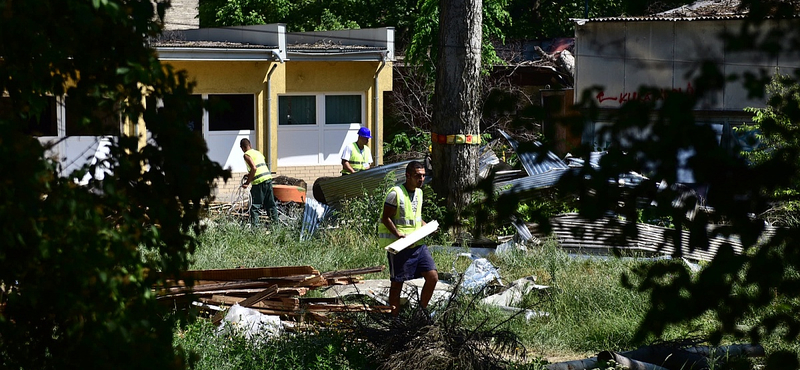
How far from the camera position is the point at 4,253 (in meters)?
2.75

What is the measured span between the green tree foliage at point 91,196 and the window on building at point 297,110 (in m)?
18.5

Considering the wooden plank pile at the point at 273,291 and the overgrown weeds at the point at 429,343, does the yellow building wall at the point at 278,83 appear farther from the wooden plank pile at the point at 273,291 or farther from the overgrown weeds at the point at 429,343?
the overgrown weeds at the point at 429,343

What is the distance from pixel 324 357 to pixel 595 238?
14.3 ft

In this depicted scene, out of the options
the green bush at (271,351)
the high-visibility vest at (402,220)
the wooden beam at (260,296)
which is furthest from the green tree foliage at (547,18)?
the green bush at (271,351)

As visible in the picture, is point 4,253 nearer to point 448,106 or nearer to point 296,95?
point 448,106

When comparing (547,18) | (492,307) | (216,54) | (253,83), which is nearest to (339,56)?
(253,83)

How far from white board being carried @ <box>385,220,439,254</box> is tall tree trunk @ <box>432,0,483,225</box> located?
11.6ft

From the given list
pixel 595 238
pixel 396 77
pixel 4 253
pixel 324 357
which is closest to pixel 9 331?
pixel 4 253

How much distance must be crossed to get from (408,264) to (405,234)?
321 mm

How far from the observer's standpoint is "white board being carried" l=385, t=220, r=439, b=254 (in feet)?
26.5

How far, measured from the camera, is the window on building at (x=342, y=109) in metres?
22.0

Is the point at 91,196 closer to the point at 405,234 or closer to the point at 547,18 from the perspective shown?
the point at 405,234

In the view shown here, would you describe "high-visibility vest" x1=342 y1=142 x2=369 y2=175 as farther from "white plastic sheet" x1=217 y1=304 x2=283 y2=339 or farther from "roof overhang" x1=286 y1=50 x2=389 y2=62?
"white plastic sheet" x1=217 y1=304 x2=283 y2=339

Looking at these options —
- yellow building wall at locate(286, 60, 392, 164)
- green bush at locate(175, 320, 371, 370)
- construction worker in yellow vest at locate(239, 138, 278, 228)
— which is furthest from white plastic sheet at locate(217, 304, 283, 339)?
yellow building wall at locate(286, 60, 392, 164)
